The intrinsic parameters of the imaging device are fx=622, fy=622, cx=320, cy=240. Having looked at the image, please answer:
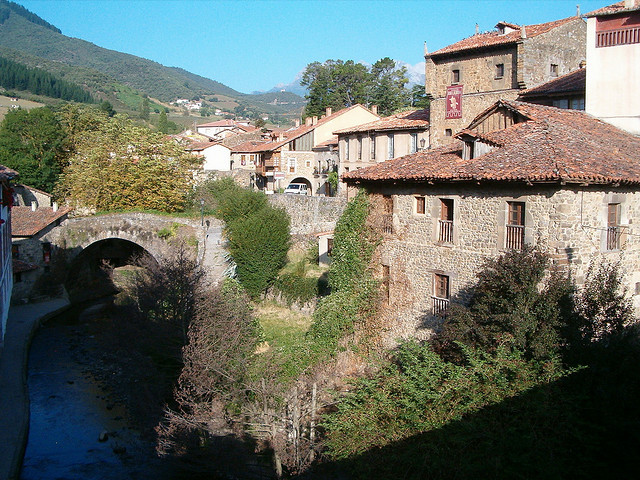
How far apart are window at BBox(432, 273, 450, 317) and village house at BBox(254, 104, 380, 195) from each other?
31.8m

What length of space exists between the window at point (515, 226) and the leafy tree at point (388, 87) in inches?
2077

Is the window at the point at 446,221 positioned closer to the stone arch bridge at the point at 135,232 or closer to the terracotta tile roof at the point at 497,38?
the terracotta tile roof at the point at 497,38

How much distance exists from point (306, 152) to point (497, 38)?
23.9 m

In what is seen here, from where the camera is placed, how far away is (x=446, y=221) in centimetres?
1636

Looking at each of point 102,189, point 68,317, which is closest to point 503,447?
point 68,317

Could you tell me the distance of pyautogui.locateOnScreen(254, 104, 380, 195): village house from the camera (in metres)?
48.9

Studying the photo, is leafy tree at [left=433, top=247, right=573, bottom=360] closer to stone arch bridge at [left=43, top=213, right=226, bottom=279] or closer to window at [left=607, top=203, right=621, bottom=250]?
window at [left=607, top=203, right=621, bottom=250]

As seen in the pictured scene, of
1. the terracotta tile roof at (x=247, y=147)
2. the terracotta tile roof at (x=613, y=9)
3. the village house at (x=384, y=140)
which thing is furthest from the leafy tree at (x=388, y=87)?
the terracotta tile roof at (x=613, y=9)

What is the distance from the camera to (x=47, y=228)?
109 ft

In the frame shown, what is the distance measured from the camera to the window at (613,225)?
1455cm

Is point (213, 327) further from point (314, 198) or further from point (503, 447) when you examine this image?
point (314, 198)

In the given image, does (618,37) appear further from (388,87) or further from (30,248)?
(388,87)

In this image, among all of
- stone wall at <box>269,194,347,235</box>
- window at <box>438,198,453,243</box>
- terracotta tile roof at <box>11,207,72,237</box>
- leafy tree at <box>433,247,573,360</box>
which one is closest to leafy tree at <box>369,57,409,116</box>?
stone wall at <box>269,194,347,235</box>

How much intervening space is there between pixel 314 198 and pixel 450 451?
976 inches
